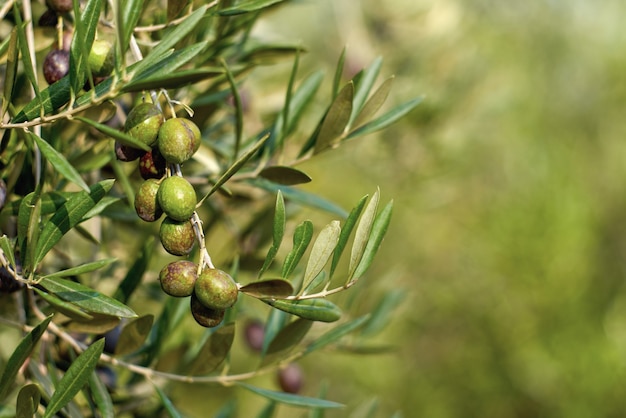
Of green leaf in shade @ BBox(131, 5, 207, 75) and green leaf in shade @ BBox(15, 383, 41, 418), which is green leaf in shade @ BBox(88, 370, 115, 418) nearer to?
green leaf in shade @ BBox(15, 383, 41, 418)

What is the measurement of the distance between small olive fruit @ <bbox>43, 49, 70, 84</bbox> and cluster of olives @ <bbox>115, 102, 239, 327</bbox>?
111mm

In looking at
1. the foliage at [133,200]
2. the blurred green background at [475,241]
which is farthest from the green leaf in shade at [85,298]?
the blurred green background at [475,241]

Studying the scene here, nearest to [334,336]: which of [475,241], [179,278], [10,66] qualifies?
[179,278]

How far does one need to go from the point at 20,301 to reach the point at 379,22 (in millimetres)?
1603

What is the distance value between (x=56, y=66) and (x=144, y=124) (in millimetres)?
133

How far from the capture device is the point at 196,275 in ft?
1.49

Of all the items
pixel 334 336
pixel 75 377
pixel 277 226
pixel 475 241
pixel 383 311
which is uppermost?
pixel 277 226

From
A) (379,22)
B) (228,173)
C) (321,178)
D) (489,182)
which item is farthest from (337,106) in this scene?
(489,182)

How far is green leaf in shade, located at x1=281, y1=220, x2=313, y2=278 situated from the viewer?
466mm

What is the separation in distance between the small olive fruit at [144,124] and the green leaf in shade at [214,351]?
0.63 ft

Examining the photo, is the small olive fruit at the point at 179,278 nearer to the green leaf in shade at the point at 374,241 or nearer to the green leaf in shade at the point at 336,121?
the green leaf in shade at the point at 374,241

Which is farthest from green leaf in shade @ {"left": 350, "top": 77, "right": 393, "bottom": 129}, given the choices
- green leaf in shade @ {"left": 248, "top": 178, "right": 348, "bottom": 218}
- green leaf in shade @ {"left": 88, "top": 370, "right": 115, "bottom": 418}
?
green leaf in shade @ {"left": 88, "top": 370, "right": 115, "bottom": 418}

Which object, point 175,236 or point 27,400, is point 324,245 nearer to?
point 175,236

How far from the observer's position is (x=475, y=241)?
216 centimetres
